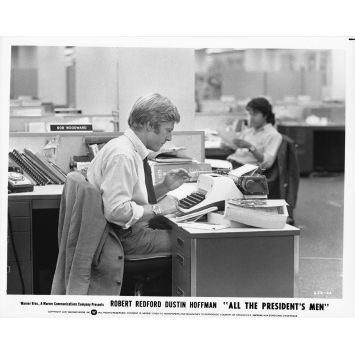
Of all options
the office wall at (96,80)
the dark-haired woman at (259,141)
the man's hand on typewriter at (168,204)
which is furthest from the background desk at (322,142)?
the man's hand on typewriter at (168,204)

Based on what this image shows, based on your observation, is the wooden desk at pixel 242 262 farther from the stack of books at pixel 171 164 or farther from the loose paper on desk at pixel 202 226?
the stack of books at pixel 171 164

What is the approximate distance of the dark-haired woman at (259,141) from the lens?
17.0 ft

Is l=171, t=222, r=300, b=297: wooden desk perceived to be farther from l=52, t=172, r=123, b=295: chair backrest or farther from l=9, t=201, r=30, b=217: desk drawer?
l=9, t=201, r=30, b=217: desk drawer

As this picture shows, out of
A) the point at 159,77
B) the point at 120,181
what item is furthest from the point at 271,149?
the point at 120,181

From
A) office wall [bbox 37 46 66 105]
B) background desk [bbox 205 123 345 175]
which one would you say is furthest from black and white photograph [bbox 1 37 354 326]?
office wall [bbox 37 46 66 105]

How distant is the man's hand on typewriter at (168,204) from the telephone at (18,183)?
75 centimetres

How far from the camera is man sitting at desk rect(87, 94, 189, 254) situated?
2.79 metres

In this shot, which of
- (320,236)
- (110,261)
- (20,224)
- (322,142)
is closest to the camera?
(110,261)

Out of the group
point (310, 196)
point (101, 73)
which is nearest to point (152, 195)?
point (101, 73)

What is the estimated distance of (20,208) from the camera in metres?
3.20

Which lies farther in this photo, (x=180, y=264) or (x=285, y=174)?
(x=285, y=174)

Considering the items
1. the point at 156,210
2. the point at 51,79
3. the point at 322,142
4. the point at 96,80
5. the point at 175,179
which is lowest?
the point at 156,210

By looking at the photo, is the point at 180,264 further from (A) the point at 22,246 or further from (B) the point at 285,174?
(B) the point at 285,174

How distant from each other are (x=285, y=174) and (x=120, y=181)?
2.69 m
